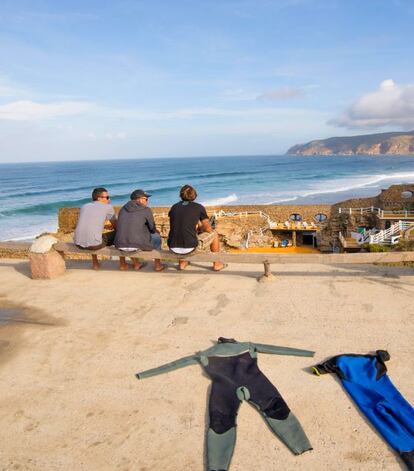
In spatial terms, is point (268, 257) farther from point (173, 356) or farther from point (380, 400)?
point (380, 400)

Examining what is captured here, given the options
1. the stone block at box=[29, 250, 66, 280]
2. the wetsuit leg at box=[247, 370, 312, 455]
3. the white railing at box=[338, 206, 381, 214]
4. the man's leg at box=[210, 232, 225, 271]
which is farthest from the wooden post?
the white railing at box=[338, 206, 381, 214]

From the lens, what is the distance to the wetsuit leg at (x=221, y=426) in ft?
7.29

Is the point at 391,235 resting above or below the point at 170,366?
below

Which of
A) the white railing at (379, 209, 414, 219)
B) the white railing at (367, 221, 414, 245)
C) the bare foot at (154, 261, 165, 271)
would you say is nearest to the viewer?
the bare foot at (154, 261, 165, 271)

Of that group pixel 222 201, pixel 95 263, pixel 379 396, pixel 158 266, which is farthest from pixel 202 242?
pixel 222 201

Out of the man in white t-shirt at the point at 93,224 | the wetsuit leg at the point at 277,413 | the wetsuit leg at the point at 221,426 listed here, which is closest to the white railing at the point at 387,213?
the man in white t-shirt at the point at 93,224

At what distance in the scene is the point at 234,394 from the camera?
111 inches

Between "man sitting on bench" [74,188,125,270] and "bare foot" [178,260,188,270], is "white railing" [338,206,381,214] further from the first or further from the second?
"man sitting on bench" [74,188,125,270]

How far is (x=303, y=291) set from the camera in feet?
15.8

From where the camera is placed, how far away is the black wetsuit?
7.64ft

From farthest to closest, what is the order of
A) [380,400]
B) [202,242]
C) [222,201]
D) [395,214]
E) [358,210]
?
[222,201]
[358,210]
[395,214]
[202,242]
[380,400]

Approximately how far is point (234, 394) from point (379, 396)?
1.07 meters

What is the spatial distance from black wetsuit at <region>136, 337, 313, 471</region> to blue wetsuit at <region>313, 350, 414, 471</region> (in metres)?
0.37

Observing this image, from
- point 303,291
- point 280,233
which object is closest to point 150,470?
point 303,291
